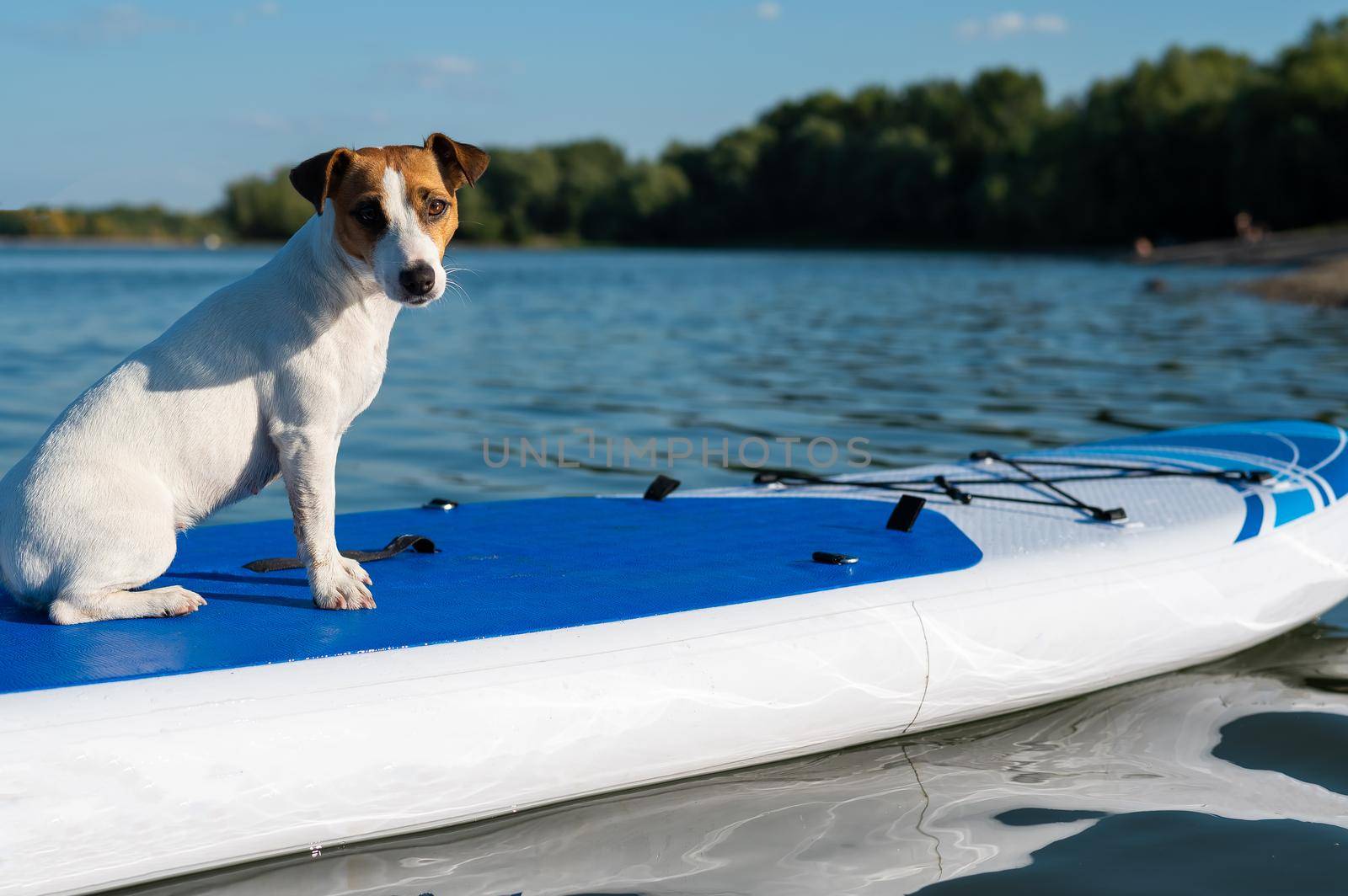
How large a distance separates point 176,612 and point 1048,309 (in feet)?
79.5

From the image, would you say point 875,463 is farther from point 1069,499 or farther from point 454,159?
point 454,159

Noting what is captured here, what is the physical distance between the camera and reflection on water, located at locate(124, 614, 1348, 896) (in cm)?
348

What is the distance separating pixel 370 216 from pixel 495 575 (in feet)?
4.56

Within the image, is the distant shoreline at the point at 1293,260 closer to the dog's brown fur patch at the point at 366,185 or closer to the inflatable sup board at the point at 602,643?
the inflatable sup board at the point at 602,643

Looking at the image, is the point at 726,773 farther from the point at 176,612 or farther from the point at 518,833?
the point at 176,612

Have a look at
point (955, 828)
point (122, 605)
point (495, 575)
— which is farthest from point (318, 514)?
point (955, 828)

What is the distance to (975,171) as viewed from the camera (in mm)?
91938

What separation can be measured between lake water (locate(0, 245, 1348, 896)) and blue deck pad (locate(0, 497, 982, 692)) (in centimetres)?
64

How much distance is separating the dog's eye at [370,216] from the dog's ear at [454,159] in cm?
29

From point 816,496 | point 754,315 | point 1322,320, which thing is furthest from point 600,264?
point 816,496

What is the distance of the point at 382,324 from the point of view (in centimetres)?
365

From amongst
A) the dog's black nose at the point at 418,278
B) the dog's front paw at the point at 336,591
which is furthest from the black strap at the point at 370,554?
the dog's black nose at the point at 418,278

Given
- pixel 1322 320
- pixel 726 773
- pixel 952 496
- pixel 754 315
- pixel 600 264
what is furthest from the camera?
pixel 600 264

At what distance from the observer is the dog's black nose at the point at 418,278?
10.8 ft
